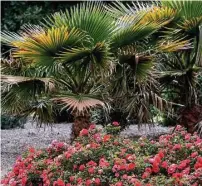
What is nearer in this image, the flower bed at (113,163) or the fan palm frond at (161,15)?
the flower bed at (113,163)

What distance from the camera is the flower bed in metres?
3.59

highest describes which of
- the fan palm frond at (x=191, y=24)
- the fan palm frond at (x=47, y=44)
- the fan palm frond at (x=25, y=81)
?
the fan palm frond at (x=191, y=24)

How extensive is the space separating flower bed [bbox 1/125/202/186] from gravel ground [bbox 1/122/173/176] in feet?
8.17

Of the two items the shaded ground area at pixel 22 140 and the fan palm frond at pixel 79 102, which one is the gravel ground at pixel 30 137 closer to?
the shaded ground area at pixel 22 140

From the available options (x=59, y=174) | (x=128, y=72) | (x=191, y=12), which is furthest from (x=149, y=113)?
(x=59, y=174)

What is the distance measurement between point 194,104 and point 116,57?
4.51 ft

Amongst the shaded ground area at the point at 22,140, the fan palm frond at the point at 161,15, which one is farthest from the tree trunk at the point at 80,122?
the fan palm frond at the point at 161,15

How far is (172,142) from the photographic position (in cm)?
439

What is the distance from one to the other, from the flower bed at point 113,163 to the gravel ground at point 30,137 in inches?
98.0

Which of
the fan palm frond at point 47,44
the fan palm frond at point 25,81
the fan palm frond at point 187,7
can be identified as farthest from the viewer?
the fan palm frond at point 187,7

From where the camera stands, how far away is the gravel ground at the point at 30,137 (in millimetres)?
7533

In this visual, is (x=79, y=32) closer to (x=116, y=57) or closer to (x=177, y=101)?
(x=116, y=57)

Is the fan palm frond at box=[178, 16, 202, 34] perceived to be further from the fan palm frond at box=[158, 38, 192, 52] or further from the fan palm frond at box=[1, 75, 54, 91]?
the fan palm frond at box=[1, 75, 54, 91]

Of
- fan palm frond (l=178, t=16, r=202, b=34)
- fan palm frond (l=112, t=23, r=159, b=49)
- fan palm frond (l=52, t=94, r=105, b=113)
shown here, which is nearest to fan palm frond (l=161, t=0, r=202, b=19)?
fan palm frond (l=178, t=16, r=202, b=34)
